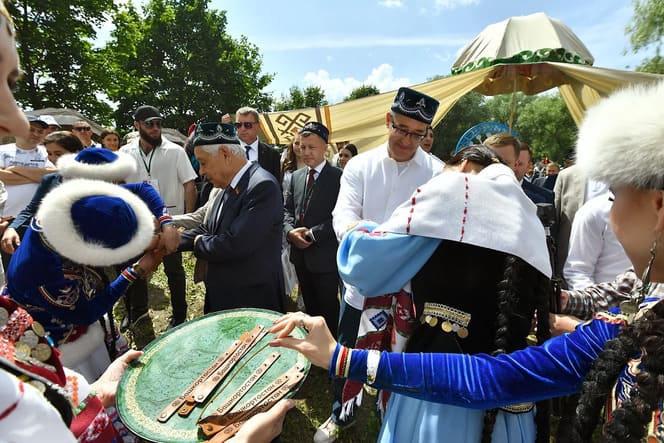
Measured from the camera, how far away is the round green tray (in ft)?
4.07

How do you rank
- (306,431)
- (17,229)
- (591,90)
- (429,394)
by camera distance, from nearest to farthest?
(429,394)
(306,431)
(17,229)
(591,90)

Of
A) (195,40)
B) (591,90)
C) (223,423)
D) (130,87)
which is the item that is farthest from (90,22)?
(223,423)

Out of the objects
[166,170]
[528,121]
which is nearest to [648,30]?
[528,121]

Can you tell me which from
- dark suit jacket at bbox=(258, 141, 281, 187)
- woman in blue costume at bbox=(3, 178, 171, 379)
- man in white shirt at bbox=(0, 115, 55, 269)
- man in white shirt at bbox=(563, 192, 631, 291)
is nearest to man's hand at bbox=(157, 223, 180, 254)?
woman in blue costume at bbox=(3, 178, 171, 379)

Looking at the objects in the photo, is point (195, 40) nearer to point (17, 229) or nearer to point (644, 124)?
point (17, 229)

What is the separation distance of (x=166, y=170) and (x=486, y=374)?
4644mm

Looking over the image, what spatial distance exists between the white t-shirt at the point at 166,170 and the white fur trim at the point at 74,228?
3198mm

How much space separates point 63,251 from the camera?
5.10 feet

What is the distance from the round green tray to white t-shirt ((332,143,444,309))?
4.09 feet

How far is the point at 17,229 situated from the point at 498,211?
3.98 metres

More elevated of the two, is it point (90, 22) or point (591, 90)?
point (90, 22)

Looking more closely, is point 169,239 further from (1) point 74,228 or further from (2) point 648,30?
(2) point 648,30

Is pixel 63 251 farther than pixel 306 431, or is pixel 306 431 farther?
pixel 306 431

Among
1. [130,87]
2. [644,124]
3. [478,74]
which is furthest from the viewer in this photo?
[130,87]
